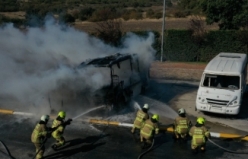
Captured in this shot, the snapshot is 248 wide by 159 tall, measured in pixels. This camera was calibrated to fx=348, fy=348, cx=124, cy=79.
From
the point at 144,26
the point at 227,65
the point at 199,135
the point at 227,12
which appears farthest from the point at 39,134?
the point at 144,26

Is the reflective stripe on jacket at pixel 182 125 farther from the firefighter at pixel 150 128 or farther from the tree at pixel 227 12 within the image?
the tree at pixel 227 12

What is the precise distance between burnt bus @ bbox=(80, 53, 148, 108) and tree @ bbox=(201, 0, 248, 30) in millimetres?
11599

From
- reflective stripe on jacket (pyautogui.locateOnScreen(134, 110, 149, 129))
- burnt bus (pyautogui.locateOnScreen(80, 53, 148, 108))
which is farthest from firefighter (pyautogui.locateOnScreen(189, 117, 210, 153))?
burnt bus (pyautogui.locateOnScreen(80, 53, 148, 108))

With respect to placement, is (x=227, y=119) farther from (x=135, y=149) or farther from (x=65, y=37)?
(x=65, y=37)

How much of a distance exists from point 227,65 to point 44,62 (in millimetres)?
8434

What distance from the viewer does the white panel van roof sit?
46.4 ft

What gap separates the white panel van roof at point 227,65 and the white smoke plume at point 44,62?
356 centimetres

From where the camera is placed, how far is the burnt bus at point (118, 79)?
13297 millimetres

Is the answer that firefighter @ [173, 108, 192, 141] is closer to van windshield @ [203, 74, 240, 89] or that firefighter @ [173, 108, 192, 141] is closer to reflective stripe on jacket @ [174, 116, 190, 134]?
reflective stripe on jacket @ [174, 116, 190, 134]

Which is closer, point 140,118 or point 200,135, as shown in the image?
point 200,135

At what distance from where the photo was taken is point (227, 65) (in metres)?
14.6

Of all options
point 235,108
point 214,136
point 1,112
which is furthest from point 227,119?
point 1,112

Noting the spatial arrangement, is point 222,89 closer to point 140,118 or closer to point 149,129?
point 140,118

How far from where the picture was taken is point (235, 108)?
1341 centimetres
